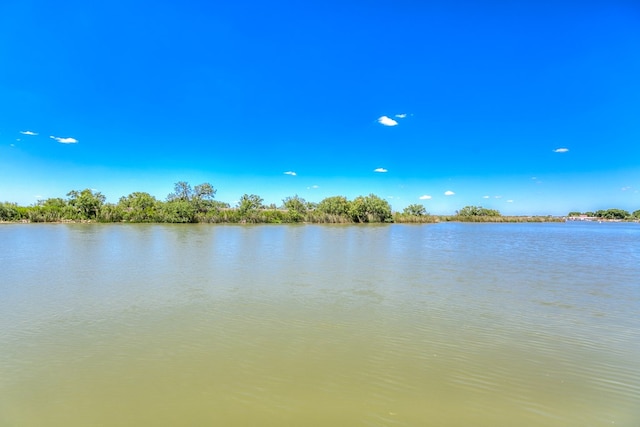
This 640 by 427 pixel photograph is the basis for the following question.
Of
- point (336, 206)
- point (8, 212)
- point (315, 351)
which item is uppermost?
point (336, 206)

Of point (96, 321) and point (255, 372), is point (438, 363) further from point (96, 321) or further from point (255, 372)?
point (96, 321)

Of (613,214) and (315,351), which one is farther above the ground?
(613,214)

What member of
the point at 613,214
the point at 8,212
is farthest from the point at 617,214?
the point at 8,212

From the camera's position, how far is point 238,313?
8438 millimetres

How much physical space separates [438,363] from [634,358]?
367 centimetres

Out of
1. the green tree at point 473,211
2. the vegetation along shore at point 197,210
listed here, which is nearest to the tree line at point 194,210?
the vegetation along shore at point 197,210

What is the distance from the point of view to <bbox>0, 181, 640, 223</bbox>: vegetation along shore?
57.3 meters

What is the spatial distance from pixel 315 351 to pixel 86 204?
65.5 m

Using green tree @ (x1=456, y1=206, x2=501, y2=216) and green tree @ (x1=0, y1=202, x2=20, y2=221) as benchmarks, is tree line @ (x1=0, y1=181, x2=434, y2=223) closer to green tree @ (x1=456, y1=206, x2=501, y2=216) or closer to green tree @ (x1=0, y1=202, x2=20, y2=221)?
green tree @ (x1=0, y1=202, x2=20, y2=221)

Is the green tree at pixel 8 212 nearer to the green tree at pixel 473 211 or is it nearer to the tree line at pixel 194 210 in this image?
the tree line at pixel 194 210

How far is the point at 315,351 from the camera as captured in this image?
6.22 meters

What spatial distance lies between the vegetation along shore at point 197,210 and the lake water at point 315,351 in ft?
166

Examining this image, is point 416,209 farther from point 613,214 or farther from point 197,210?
point 613,214

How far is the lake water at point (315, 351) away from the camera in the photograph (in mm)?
4379
